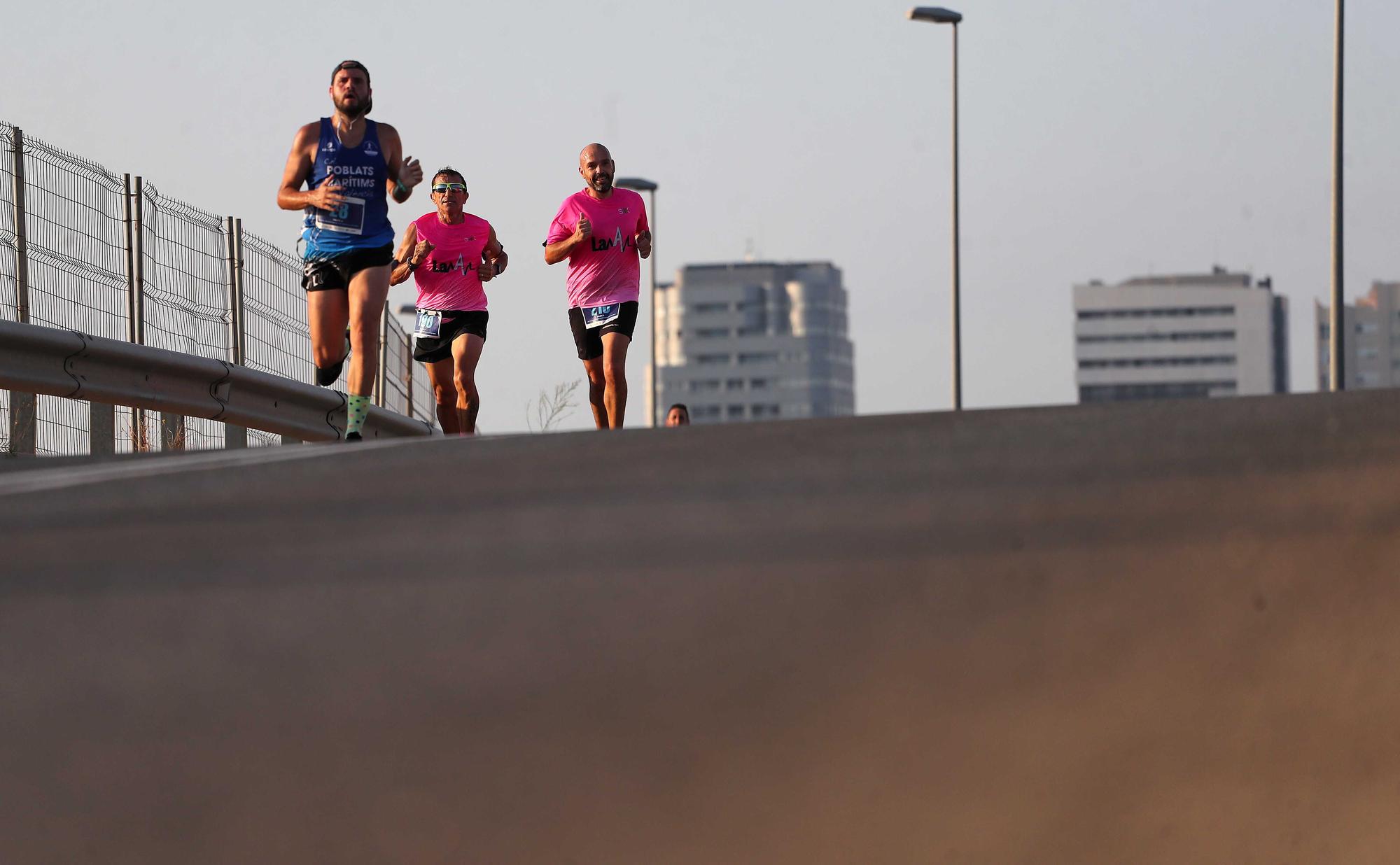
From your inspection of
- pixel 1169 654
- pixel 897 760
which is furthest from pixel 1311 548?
pixel 897 760

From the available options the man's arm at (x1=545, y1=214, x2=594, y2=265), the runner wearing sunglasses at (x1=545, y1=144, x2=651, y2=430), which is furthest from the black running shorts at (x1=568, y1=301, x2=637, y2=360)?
the man's arm at (x1=545, y1=214, x2=594, y2=265)

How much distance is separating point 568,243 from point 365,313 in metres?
2.41

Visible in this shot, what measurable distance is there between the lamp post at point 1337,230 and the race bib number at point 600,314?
11.4 metres

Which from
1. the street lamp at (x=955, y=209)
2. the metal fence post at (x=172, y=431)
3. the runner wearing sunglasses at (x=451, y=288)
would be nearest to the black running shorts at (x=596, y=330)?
the runner wearing sunglasses at (x=451, y=288)

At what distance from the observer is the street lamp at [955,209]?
28.8m

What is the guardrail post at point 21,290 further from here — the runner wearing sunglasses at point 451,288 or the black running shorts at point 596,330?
the black running shorts at point 596,330

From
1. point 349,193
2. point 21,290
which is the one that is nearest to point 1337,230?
point 349,193

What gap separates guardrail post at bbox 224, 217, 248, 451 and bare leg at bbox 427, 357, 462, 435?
1221 mm

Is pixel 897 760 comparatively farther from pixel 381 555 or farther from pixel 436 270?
pixel 436 270

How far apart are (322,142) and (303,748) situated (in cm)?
579

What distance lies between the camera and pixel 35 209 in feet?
31.2

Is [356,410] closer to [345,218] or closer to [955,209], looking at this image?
[345,218]

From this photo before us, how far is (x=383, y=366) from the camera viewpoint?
1538 centimetres

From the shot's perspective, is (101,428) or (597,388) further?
(597,388)
